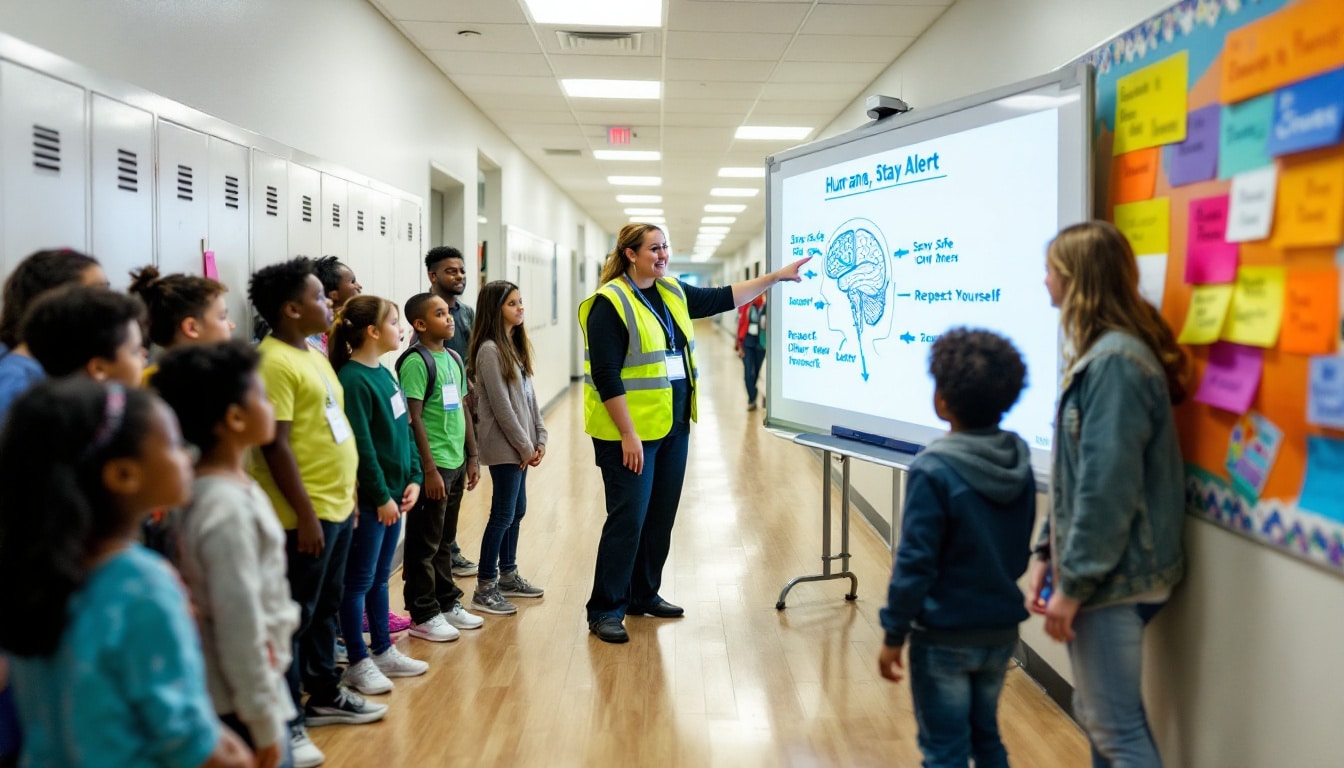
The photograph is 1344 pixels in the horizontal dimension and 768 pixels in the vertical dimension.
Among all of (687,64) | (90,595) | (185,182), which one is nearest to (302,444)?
(185,182)

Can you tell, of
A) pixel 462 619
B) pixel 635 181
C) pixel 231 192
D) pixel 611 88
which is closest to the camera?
pixel 231 192

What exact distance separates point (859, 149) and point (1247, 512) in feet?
6.07

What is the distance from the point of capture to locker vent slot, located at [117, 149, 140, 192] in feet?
7.94

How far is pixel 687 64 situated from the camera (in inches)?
227

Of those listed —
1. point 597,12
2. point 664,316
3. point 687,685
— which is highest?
point 597,12

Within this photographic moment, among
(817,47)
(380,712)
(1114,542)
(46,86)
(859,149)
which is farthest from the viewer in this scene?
(817,47)

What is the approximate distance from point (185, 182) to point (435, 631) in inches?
70.4

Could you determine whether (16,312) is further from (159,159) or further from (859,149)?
(859,149)

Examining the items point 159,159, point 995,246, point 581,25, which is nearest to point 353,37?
point 581,25

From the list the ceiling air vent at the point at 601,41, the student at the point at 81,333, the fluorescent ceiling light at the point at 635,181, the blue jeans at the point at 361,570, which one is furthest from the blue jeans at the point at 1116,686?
the fluorescent ceiling light at the point at 635,181

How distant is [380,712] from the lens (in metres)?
2.80

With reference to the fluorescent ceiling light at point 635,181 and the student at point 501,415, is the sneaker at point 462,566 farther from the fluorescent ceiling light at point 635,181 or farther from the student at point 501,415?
the fluorescent ceiling light at point 635,181

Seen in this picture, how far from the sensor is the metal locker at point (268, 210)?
3.18 m

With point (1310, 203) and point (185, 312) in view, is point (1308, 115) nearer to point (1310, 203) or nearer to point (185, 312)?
point (1310, 203)
